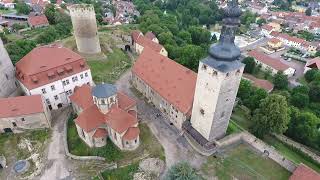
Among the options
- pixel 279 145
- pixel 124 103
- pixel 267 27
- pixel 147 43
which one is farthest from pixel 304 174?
pixel 267 27

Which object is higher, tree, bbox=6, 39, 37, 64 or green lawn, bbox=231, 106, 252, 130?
tree, bbox=6, 39, 37, 64

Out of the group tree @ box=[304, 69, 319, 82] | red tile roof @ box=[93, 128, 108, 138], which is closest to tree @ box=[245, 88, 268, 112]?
red tile roof @ box=[93, 128, 108, 138]

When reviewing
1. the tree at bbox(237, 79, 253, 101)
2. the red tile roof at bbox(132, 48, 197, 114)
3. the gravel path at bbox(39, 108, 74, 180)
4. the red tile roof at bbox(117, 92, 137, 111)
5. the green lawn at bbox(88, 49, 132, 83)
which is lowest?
the tree at bbox(237, 79, 253, 101)

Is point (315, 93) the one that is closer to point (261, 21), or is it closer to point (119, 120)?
point (119, 120)

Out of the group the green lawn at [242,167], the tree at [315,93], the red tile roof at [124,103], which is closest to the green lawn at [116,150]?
the red tile roof at [124,103]

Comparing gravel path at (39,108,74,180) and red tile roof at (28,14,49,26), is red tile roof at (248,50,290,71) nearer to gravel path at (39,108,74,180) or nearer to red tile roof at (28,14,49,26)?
gravel path at (39,108,74,180)

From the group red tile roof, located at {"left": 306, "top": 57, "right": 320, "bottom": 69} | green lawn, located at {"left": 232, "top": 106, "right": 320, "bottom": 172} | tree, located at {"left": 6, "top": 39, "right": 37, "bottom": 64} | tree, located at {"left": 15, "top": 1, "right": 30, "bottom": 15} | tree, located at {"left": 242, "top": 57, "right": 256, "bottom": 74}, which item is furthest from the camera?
tree, located at {"left": 15, "top": 1, "right": 30, "bottom": 15}

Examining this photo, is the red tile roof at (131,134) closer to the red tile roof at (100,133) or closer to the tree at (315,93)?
the red tile roof at (100,133)

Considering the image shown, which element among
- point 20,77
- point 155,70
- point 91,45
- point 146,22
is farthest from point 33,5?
point 155,70
